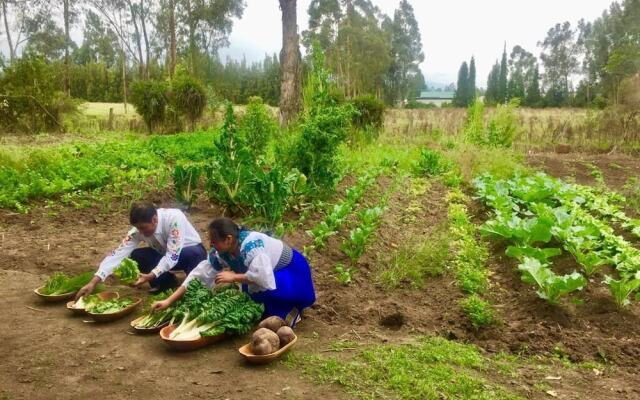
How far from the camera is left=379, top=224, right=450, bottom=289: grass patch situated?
4.96m

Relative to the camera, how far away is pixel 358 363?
3311mm

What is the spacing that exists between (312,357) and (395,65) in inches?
1836

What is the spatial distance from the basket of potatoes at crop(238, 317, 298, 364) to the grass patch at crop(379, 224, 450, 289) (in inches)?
65.6

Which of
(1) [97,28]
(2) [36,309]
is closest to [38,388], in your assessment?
(2) [36,309]

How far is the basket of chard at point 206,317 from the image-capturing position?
3.41 m

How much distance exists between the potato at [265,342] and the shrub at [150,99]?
16892 millimetres

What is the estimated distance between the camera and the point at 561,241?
5.63m

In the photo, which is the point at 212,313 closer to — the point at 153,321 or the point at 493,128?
the point at 153,321

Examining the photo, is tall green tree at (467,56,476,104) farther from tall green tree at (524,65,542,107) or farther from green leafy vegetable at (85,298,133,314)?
green leafy vegetable at (85,298,133,314)

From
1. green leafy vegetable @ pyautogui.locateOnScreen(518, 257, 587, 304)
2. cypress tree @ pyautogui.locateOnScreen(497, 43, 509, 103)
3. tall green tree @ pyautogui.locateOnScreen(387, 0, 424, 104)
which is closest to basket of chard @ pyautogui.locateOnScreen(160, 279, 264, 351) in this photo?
green leafy vegetable @ pyautogui.locateOnScreen(518, 257, 587, 304)

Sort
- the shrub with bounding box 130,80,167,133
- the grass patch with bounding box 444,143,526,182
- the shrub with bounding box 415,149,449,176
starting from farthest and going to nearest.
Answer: the shrub with bounding box 130,80,167,133
the shrub with bounding box 415,149,449,176
the grass patch with bounding box 444,143,526,182

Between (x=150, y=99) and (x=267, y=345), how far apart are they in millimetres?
17192

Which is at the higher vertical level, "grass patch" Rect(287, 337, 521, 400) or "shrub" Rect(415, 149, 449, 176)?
"shrub" Rect(415, 149, 449, 176)

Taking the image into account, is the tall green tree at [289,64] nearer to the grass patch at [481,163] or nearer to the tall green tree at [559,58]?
the grass patch at [481,163]
